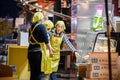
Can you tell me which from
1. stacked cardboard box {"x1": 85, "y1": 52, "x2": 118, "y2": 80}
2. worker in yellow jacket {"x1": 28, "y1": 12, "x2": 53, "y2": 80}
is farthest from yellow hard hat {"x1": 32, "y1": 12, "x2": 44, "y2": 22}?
stacked cardboard box {"x1": 85, "y1": 52, "x2": 118, "y2": 80}

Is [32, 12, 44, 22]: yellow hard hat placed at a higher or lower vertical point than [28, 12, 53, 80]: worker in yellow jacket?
higher

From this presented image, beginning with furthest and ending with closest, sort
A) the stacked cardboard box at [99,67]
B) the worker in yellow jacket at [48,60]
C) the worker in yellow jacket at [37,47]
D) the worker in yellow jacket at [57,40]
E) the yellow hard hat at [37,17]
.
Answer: the worker in yellow jacket at [57,40] → the worker in yellow jacket at [48,60] → the yellow hard hat at [37,17] → the worker in yellow jacket at [37,47] → the stacked cardboard box at [99,67]

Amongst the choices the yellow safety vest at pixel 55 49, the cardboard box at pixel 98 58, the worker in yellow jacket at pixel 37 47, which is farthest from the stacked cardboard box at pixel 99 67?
the yellow safety vest at pixel 55 49

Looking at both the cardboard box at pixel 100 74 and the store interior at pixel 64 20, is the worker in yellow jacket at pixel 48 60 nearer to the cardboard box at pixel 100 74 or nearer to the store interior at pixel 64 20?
the store interior at pixel 64 20

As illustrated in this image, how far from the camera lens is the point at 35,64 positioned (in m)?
4.48

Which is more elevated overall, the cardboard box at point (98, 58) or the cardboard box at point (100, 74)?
the cardboard box at point (98, 58)

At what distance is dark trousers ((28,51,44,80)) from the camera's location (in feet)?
14.6

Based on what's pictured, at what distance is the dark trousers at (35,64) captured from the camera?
4.44m

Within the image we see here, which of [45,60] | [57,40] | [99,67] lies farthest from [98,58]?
[57,40]

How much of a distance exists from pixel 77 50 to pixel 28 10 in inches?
38.9

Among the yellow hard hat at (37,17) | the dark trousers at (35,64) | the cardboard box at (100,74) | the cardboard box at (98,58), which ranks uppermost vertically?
the yellow hard hat at (37,17)

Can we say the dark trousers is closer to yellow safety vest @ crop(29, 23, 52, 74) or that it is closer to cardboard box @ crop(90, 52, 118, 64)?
yellow safety vest @ crop(29, 23, 52, 74)

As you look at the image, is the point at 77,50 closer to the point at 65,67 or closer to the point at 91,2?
the point at 65,67

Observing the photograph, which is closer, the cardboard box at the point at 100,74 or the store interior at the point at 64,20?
the cardboard box at the point at 100,74
